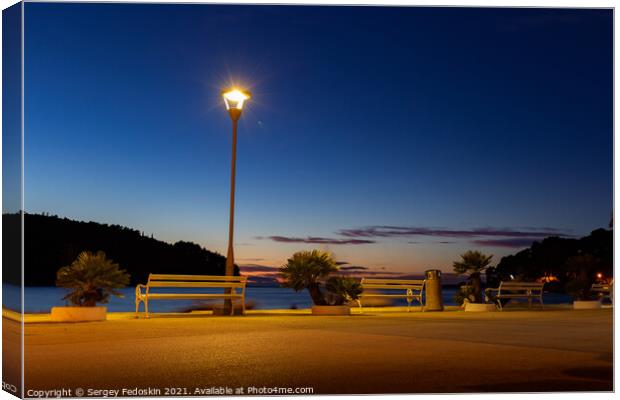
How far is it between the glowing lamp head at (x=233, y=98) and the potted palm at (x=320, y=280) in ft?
8.27

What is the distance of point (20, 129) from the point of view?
6566 millimetres

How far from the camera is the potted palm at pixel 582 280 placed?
17.9 meters

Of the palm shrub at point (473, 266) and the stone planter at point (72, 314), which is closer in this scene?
the stone planter at point (72, 314)

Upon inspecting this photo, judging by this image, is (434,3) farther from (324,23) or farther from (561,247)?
(561,247)

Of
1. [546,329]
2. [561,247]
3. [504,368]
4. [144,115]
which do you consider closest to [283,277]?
[546,329]

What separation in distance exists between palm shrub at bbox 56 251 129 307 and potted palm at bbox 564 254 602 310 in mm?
9487

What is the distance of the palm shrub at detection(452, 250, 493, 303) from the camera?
17250 millimetres

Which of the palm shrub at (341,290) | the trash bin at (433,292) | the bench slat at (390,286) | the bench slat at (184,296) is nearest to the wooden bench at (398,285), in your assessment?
the bench slat at (390,286)

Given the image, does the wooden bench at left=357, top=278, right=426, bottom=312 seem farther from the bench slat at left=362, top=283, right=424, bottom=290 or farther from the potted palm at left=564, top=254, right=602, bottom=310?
the potted palm at left=564, top=254, right=602, bottom=310

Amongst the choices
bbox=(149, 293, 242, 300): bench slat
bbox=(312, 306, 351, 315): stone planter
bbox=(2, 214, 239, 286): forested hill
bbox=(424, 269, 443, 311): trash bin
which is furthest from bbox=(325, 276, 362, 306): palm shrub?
bbox=(2, 214, 239, 286): forested hill

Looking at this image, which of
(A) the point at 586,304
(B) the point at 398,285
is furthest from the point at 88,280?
(A) the point at 586,304

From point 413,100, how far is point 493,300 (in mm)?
6662

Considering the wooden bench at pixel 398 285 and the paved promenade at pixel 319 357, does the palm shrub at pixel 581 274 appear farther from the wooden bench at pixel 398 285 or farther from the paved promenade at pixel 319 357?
the paved promenade at pixel 319 357

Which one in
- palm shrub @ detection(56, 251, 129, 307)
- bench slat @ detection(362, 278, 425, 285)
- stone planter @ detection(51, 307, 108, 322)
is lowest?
stone planter @ detection(51, 307, 108, 322)
